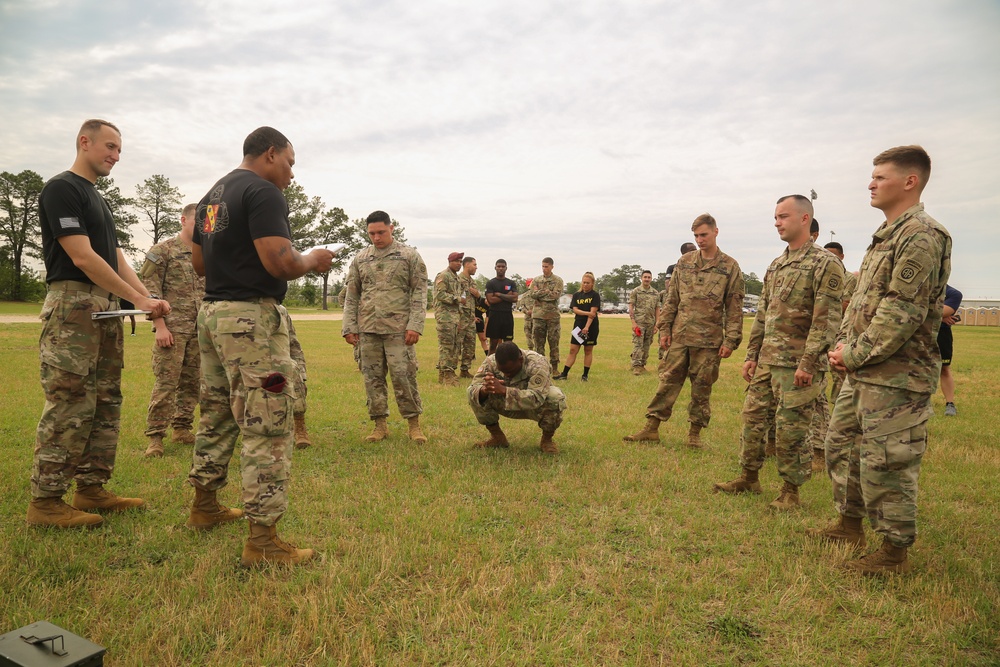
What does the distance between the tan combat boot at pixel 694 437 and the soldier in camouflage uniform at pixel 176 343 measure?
5342mm

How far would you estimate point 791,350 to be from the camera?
480 cm

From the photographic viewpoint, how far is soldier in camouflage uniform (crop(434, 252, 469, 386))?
1130cm

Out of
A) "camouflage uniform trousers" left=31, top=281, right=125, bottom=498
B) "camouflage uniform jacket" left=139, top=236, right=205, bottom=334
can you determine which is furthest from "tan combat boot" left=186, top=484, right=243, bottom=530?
"camouflage uniform jacket" left=139, top=236, right=205, bottom=334

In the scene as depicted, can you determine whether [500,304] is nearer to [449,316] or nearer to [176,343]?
[449,316]

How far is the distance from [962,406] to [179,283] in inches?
458

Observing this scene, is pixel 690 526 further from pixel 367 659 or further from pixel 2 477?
pixel 2 477

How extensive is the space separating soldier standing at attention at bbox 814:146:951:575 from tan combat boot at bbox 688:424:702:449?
112 inches

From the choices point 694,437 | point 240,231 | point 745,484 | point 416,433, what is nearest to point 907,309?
point 745,484

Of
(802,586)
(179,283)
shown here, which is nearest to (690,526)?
(802,586)

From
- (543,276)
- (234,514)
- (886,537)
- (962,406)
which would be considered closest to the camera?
(886,537)

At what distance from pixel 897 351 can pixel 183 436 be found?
6.34 m

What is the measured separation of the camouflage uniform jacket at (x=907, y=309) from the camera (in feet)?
11.0

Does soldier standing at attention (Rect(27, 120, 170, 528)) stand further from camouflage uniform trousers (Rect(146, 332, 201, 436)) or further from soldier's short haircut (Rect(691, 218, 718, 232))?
soldier's short haircut (Rect(691, 218, 718, 232))

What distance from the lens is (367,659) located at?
257cm
